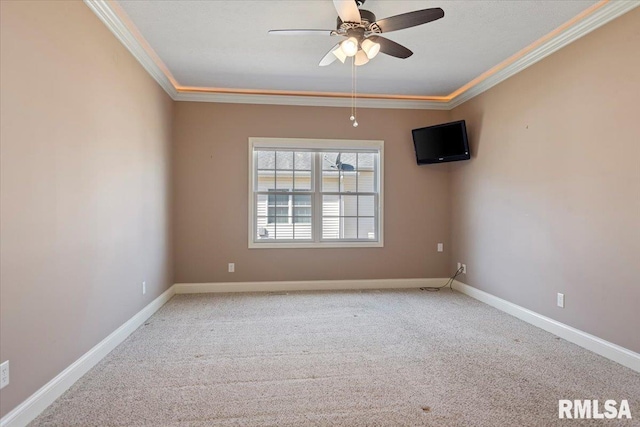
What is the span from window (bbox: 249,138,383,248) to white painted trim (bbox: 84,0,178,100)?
141 cm

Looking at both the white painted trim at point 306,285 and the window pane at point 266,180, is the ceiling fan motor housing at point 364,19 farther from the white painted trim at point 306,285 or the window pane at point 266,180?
the white painted trim at point 306,285

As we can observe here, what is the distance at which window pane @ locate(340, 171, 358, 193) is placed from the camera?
16.9 ft

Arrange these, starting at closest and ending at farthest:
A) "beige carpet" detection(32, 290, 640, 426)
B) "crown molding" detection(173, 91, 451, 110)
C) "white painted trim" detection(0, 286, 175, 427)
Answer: "white painted trim" detection(0, 286, 175, 427), "beige carpet" detection(32, 290, 640, 426), "crown molding" detection(173, 91, 451, 110)

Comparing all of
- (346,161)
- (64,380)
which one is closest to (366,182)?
(346,161)

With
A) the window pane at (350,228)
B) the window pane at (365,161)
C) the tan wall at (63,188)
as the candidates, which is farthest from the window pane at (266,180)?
the tan wall at (63,188)

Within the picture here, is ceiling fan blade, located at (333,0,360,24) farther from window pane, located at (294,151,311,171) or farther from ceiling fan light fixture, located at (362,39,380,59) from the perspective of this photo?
window pane, located at (294,151,311,171)

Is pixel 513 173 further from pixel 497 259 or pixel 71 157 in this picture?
pixel 71 157

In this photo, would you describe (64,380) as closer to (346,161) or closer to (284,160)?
(284,160)

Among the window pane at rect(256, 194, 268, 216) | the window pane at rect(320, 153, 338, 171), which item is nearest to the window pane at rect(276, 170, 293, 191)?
the window pane at rect(256, 194, 268, 216)

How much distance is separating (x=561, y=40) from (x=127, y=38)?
3.94m

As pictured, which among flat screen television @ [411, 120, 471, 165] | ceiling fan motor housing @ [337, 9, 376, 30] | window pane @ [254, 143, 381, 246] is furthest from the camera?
window pane @ [254, 143, 381, 246]

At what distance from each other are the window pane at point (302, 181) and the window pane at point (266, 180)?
0.32 metres

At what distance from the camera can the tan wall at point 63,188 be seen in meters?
1.79

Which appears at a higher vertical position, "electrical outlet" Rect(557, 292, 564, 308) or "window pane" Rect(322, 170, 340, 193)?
"window pane" Rect(322, 170, 340, 193)
